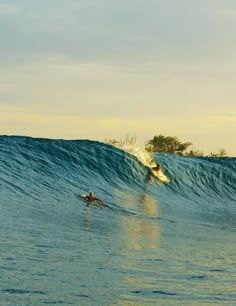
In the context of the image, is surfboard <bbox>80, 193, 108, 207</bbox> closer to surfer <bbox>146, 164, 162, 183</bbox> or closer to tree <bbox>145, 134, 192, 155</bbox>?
surfer <bbox>146, 164, 162, 183</bbox>

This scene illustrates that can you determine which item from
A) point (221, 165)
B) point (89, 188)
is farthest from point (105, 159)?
point (221, 165)

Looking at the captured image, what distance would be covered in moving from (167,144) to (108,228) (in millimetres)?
43736

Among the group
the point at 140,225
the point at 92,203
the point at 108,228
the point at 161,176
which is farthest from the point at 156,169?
the point at 108,228

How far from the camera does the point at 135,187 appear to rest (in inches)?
974

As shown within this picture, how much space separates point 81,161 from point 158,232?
1174 centimetres

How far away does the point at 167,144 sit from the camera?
5741 cm

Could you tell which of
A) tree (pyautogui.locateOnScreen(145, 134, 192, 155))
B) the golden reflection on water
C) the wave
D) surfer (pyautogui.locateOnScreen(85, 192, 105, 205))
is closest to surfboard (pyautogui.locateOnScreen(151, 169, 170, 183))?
the wave

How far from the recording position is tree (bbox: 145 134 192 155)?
56.5m

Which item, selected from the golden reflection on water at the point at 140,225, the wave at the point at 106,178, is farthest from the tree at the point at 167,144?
the golden reflection on water at the point at 140,225

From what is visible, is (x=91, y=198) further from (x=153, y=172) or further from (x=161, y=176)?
(x=161, y=176)

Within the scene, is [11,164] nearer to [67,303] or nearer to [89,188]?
[89,188]

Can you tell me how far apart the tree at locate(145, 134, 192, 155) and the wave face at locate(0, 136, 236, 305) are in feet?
77.8

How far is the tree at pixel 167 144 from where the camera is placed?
56.5m

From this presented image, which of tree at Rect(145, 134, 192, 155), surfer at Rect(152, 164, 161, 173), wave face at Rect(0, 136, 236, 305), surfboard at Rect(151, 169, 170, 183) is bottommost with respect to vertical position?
wave face at Rect(0, 136, 236, 305)
